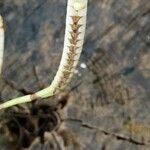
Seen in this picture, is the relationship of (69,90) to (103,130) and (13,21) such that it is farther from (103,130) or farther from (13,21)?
(13,21)

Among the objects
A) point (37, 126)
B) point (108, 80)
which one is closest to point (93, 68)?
point (108, 80)

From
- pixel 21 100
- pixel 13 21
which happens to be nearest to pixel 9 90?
pixel 21 100

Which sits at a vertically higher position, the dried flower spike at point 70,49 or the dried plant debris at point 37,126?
the dried flower spike at point 70,49

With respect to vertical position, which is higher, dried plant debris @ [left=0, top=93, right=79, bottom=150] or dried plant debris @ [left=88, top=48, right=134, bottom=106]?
dried plant debris @ [left=88, top=48, right=134, bottom=106]

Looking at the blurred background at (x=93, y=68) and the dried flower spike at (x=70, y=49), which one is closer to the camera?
the dried flower spike at (x=70, y=49)

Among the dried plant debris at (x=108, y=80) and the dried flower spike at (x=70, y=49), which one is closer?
the dried flower spike at (x=70, y=49)

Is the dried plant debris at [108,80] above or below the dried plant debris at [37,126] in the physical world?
above
